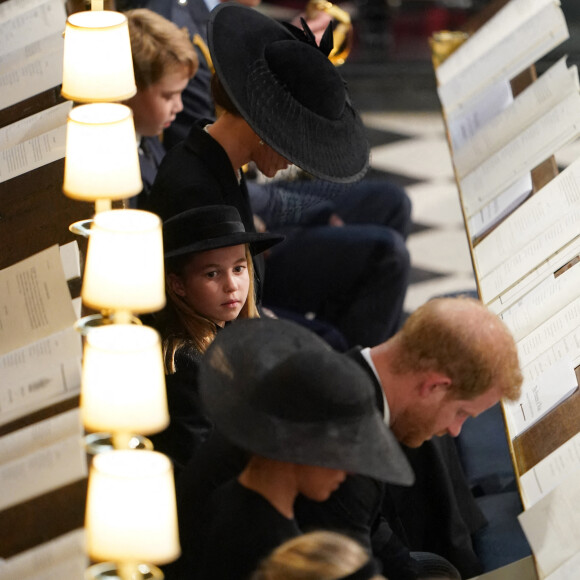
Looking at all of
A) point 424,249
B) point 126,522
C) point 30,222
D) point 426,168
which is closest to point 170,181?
point 30,222

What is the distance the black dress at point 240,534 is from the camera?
72.7 inches

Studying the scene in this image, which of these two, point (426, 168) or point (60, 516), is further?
point (426, 168)

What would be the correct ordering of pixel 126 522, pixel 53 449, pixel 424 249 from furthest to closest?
1. pixel 424 249
2. pixel 53 449
3. pixel 126 522

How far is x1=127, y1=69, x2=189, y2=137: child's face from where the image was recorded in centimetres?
328

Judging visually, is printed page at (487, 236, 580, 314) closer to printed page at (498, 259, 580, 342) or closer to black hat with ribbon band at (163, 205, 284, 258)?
printed page at (498, 259, 580, 342)

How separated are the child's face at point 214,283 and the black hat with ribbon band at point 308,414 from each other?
0.73 m

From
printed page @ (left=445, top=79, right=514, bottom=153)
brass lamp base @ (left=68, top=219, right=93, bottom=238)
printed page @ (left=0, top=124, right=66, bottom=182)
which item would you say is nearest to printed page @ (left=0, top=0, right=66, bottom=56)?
printed page @ (left=0, top=124, right=66, bottom=182)

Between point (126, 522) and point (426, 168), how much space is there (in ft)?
15.2

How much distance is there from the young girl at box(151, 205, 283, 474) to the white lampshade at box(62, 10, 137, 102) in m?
0.49

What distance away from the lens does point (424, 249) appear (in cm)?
531

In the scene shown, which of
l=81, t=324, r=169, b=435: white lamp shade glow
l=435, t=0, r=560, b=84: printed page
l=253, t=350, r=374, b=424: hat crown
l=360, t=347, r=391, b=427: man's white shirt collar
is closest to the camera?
l=81, t=324, r=169, b=435: white lamp shade glow

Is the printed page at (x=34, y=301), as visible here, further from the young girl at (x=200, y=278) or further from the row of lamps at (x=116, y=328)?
the young girl at (x=200, y=278)

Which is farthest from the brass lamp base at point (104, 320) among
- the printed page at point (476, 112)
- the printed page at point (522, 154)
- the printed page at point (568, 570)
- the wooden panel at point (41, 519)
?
the printed page at point (476, 112)

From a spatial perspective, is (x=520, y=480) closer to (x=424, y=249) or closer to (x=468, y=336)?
(x=468, y=336)
